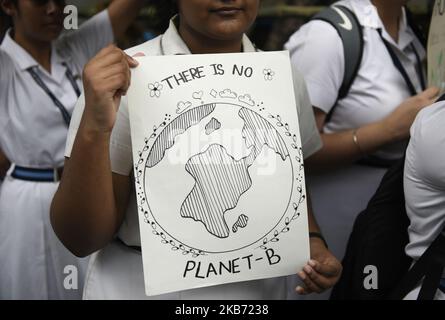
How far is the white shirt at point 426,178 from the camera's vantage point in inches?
54.4

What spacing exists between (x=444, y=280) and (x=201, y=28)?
0.69 meters

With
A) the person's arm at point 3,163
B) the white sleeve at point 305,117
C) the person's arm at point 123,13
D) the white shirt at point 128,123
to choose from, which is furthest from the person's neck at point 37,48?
the white sleeve at point 305,117

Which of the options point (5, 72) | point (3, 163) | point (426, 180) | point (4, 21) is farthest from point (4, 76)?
point (426, 180)

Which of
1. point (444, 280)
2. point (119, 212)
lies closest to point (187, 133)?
point (119, 212)

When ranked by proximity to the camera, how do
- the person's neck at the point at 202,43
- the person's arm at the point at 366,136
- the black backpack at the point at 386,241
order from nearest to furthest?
1. the person's neck at the point at 202,43
2. the black backpack at the point at 386,241
3. the person's arm at the point at 366,136

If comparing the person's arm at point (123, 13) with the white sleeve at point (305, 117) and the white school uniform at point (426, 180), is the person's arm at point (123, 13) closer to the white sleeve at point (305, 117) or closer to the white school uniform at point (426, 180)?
the white sleeve at point (305, 117)

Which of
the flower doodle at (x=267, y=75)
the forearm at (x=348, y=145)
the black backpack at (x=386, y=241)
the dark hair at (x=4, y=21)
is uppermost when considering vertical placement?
the dark hair at (x=4, y=21)

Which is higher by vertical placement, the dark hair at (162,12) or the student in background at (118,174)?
the dark hair at (162,12)

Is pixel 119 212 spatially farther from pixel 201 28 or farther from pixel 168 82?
pixel 201 28

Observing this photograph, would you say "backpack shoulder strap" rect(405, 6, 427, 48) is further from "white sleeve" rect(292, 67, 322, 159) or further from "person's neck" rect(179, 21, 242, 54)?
"person's neck" rect(179, 21, 242, 54)

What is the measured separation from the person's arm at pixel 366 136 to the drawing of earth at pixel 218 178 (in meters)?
0.63

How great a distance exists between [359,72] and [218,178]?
30.3 inches

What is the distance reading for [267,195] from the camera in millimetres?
1317

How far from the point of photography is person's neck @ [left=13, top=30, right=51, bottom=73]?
7.11ft
